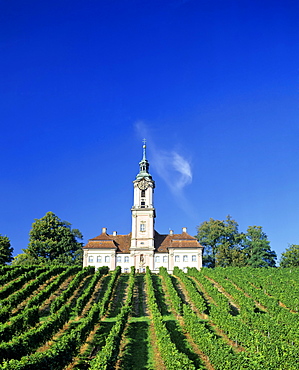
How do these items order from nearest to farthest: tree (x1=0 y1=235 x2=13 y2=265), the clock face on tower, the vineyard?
the vineyard
tree (x1=0 y1=235 x2=13 y2=265)
the clock face on tower

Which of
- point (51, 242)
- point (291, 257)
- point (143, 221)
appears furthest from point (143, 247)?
point (291, 257)

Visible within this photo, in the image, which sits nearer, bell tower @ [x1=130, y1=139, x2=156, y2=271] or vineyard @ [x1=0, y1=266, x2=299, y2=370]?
vineyard @ [x1=0, y1=266, x2=299, y2=370]

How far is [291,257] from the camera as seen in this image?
6819 cm

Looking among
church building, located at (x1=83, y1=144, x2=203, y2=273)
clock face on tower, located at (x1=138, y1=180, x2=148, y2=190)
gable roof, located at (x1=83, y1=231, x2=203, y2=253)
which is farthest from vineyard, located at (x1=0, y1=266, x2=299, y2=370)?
clock face on tower, located at (x1=138, y1=180, x2=148, y2=190)

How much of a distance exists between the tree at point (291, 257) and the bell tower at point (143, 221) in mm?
28424

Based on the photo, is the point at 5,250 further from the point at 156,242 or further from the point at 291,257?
the point at 291,257

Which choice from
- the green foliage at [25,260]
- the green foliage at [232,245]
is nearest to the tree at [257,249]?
the green foliage at [232,245]

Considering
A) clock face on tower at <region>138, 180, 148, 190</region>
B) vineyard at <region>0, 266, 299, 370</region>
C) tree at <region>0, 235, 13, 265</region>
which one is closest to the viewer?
vineyard at <region>0, 266, 299, 370</region>

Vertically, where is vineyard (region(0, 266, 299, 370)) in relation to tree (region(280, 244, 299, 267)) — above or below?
below

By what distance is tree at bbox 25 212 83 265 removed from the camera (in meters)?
64.5

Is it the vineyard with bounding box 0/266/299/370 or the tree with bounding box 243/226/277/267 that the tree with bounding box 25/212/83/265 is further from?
the tree with bounding box 243/226/277/267

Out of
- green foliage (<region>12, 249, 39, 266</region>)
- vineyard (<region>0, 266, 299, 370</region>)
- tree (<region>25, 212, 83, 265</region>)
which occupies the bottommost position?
vineyard (<region>0, 266, 299, 370</region>)

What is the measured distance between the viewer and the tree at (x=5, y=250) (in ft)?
202

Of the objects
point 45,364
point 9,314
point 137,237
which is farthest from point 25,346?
point 137,237
